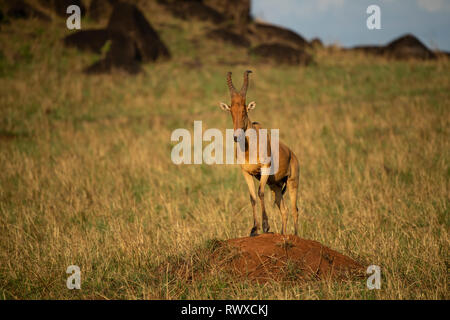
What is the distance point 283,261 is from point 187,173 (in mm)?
7142

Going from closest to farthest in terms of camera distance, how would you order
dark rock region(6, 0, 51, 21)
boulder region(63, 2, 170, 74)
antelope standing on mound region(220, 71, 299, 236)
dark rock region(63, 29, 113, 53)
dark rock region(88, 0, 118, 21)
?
antelope standing on mound region(220, 71, 299, 236) < boulder region(63, 2, 170, 74) < dark rock region(63, 29, 113, 53) < dark rock region(6, 0, 51, 21) < dark rock region(88, 0, 118, 21)

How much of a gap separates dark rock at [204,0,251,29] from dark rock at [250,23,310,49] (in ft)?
4.29

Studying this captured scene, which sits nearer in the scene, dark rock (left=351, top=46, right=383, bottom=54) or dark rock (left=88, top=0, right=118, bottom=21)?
dark rock (left=88, top=0, right=118, bottom=21)

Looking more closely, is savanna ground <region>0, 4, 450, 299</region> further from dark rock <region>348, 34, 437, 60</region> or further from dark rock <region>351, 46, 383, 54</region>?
dark rock <region>351, 46, 383, 54</region>

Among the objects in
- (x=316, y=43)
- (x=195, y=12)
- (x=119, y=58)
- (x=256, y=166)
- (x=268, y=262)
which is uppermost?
(x=195, y=12)

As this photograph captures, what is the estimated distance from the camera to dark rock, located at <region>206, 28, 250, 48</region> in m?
29.2

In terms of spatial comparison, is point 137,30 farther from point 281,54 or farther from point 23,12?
point 281,54

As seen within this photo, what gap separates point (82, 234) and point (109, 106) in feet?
44.0

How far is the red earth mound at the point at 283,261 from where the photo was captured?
492 cm

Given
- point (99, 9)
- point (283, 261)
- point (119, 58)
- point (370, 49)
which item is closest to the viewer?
point (283, 261)

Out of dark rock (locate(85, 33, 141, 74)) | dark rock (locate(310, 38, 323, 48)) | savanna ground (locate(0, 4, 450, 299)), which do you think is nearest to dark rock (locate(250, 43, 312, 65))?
→ savanna ground (locate(0, 4, 450, 299))

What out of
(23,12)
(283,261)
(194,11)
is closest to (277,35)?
(194,11)

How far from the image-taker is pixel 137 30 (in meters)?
26.0

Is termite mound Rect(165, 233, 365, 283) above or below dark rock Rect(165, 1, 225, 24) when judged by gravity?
below
